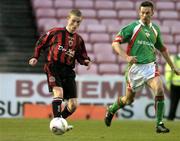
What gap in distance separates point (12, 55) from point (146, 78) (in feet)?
32.0

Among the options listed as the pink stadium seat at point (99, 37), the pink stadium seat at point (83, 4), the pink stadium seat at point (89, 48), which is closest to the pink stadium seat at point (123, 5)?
the pink stadium seat at point (83, 4)

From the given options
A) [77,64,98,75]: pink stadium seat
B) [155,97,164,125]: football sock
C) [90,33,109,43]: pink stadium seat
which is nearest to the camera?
[155,97,164,125]: football sock

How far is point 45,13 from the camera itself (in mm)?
21766

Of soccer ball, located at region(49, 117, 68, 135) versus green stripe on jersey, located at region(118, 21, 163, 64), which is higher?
green stripe on jersey, located at region(118, 21, 163, 64)

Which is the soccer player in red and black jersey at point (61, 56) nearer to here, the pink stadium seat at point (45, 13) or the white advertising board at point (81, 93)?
the white advertising board at point (81, 93)

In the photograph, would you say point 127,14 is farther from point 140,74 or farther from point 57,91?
point 57,91

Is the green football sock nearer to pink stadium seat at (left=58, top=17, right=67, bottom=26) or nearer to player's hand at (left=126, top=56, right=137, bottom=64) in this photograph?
player's hand at (left=126, top=56, right=137, bottom=64)

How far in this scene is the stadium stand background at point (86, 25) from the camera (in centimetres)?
2020

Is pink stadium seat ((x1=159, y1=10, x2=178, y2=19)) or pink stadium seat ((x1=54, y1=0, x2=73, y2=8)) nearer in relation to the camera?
pink stadium seat ((x1=54, y1=0, x2=73, y2=8))

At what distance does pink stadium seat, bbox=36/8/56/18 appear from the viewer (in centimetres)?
2162

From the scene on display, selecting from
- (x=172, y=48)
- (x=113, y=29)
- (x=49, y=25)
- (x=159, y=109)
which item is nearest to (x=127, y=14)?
(x=113, y=29)

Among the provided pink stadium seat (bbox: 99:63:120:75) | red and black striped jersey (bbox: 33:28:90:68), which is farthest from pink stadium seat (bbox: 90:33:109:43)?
red and black striped jersey (bbox: 33:28:90:68)

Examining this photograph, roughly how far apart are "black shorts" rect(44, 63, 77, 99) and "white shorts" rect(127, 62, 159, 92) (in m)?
0.94

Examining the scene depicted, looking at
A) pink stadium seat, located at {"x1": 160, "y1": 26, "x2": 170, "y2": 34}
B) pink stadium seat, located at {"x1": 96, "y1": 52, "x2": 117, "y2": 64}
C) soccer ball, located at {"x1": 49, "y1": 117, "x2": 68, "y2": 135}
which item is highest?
pink stadium seat, located at {"x1": 160, "y1": 26, "x2": 170, "y2": 34}
